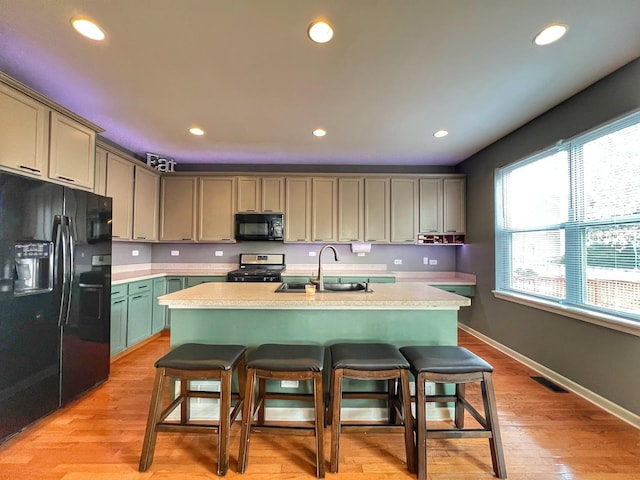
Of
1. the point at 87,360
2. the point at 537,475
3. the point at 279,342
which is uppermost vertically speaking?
the point at 279,342

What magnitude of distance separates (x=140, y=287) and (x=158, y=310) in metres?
0.54

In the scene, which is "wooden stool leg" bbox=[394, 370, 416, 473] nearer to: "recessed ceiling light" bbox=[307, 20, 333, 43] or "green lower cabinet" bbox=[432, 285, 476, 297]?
"recessed ceiling light" bbox=[307, 20, 333, 43]

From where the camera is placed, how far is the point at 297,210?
4445 mm

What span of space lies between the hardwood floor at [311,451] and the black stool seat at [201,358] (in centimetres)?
60

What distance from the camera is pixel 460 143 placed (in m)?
3.68

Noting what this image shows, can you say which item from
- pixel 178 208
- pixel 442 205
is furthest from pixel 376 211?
pixel 178 208

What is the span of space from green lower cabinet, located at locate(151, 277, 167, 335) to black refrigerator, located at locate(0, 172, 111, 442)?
1.30m

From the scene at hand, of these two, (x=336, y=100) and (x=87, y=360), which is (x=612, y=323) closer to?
(x=336, y=100)

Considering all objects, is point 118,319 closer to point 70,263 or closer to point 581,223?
point 70,263

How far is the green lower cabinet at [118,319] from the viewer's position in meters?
3.06

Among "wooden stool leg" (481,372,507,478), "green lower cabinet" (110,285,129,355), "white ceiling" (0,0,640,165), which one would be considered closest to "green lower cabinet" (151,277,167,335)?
"green lower cabinet" (110,285,129,355)

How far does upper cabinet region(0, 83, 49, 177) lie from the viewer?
74.7 inches

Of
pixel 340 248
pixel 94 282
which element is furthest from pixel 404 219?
pixel 94 282

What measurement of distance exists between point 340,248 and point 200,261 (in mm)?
2346
